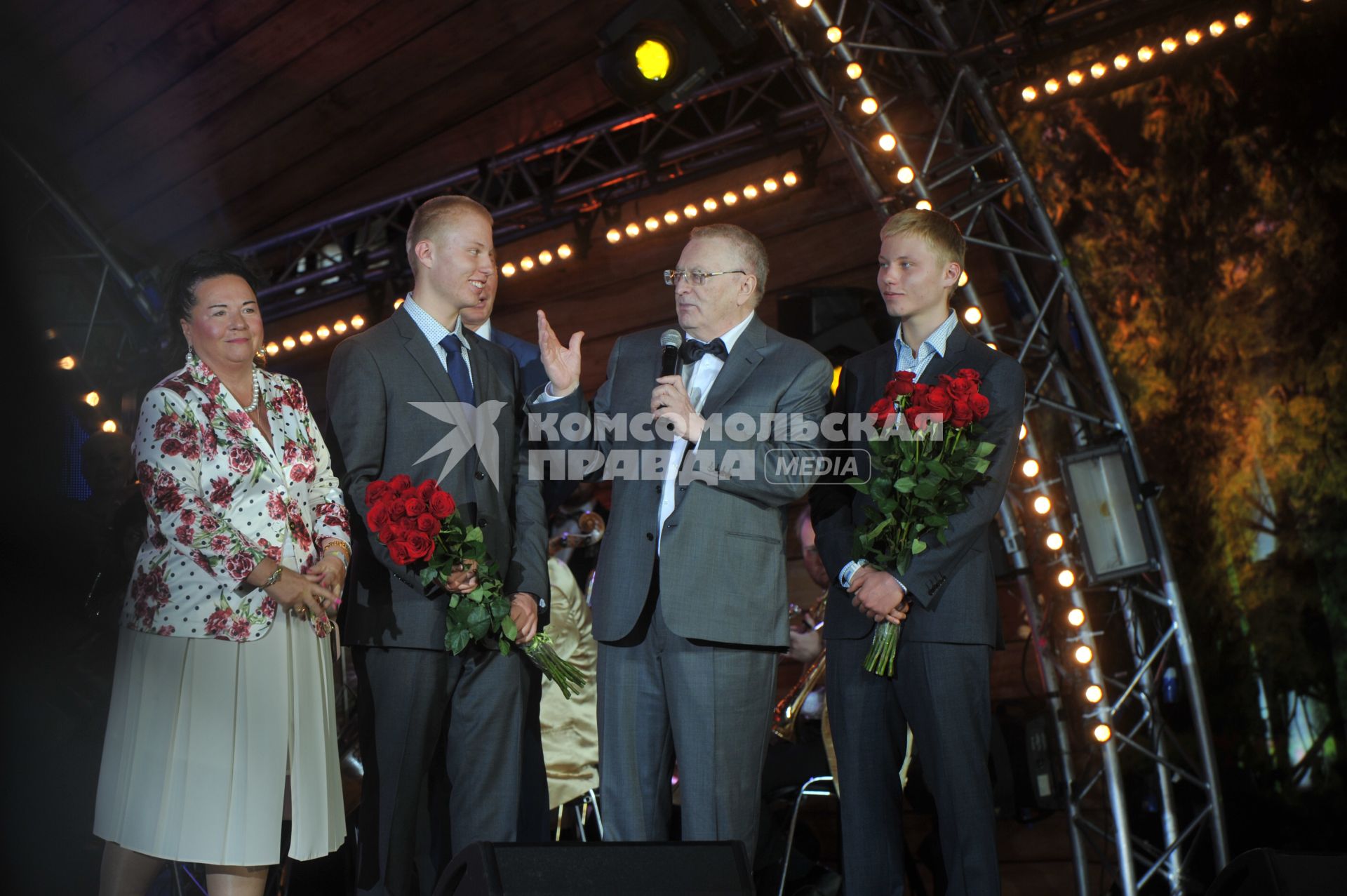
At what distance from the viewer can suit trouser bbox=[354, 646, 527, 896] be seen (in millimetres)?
3080

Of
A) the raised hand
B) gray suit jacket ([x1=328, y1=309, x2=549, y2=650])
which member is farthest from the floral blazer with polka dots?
the raised hand

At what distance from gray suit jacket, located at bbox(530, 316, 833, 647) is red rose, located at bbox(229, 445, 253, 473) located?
2.75ft

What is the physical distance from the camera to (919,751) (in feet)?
11.0

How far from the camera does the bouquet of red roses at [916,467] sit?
3186 millimetres

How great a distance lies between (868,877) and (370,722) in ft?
4.72

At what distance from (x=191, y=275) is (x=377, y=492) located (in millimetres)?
853

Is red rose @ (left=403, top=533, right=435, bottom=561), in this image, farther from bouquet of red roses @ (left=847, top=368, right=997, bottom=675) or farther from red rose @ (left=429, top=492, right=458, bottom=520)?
bouquet of red roses @ (left=847, top=368, right=997, bottom=675)

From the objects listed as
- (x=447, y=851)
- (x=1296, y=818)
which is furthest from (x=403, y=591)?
(x=1296, y=818)

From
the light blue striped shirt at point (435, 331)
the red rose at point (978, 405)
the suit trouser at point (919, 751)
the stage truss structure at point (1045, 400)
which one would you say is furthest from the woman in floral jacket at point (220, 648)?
the stage truss structure at point (1045, 400)

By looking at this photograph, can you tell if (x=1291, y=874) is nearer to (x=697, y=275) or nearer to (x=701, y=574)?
(x=701, y=574)

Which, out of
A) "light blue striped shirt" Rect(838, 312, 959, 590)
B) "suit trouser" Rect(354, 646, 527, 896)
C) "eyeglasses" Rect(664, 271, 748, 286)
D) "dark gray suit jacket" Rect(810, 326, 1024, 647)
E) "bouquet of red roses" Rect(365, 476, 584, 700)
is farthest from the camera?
"light blue striped shirt" Rect(838, 312, 959, 590)

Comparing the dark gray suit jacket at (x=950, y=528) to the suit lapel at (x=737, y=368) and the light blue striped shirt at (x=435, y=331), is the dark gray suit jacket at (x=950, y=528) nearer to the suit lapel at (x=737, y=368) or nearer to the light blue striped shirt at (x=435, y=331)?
the suit lapel at (x=737, y=368)

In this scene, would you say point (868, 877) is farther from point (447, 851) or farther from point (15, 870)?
point (15, 870)

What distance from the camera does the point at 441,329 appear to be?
3475mm
